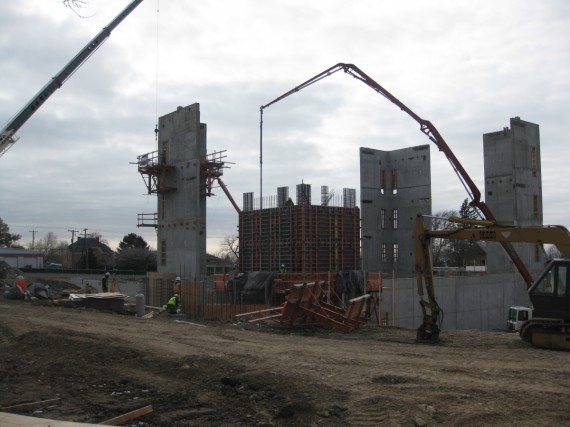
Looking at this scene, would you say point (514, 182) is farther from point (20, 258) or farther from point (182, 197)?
point (20, 258)

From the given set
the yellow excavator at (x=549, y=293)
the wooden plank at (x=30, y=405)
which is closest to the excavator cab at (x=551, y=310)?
the yellow excavator at (x=549, y=293)

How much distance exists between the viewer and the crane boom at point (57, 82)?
1953 centimetres

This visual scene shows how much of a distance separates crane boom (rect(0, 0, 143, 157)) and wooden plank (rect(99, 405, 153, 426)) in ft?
50.1

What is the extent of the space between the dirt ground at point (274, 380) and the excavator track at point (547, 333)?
311mm

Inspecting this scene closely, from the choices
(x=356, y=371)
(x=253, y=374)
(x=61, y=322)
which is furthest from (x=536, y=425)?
(x=61, y=322)

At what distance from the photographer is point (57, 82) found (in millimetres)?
21422

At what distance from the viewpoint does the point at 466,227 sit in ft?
53.4

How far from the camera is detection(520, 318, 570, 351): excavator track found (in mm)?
13555

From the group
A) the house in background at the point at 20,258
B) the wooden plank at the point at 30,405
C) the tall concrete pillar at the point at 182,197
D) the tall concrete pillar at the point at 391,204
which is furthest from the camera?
the house in background at the point at 20,258

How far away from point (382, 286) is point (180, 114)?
16943 millimetres

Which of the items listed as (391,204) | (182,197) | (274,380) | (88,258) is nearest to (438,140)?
(391,204)

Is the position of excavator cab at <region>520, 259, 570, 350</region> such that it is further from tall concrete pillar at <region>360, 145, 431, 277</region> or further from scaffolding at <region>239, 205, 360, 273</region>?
tall concrete pillar at <region>360, 145, 431, 277</region>

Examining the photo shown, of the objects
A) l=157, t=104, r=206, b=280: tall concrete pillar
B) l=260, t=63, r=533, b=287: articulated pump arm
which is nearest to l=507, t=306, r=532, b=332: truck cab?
l=260, t=63, r=533, b=287: articulated pump arm

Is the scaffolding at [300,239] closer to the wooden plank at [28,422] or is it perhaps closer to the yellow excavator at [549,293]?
the yellow excavator at [549,293]
